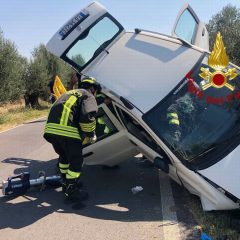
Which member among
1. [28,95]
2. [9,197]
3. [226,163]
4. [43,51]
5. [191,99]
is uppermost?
[191,99]

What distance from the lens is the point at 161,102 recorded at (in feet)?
16.1

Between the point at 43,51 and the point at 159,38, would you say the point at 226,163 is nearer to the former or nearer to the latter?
the point at 159,38

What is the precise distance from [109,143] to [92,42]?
154cm

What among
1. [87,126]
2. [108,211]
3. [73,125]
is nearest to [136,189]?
A: [108,211]

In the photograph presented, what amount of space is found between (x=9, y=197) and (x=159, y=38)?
316 cm

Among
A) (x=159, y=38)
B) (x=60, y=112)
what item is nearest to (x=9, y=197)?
(x=60, y=112)

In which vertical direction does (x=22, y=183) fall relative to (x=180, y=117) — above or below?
below

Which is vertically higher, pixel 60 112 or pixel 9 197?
pixel 60 112

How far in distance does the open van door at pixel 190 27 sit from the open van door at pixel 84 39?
4.11ft

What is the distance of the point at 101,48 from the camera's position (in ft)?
19.4

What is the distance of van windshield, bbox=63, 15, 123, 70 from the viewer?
584 cm

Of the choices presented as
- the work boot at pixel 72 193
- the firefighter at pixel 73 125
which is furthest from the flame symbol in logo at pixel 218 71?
the work boot at pixel 72 193

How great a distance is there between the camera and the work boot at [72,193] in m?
5.37

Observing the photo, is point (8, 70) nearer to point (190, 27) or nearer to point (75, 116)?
point (190, 27)
